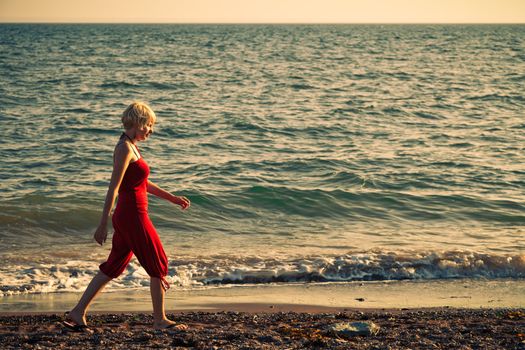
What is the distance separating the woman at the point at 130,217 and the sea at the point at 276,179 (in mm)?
2274

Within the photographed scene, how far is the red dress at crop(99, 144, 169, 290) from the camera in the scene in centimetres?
534

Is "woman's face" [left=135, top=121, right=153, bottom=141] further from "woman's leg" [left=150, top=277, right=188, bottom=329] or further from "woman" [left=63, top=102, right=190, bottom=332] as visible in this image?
"woman's leg" [left=150, top=277, right=188, bottom=329]

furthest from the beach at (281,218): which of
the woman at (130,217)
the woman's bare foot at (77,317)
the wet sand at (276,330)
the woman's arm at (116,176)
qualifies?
the woman's arm at (116,176)

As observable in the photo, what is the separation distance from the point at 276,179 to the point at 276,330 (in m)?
8.73

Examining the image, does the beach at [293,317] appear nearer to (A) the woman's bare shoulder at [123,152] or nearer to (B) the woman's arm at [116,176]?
(B) the woman's arm at [116,176]

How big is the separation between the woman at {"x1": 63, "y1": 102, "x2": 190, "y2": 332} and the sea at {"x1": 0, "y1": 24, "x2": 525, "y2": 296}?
7.46 feet

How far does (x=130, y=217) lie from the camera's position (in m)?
5.34

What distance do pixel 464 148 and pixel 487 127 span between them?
357cm

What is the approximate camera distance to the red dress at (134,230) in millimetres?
5336

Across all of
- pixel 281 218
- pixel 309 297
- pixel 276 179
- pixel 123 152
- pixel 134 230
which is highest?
pixel 123 152

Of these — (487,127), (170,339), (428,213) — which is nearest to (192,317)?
(170,339)

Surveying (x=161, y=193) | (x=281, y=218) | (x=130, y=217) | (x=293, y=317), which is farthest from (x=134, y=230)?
(x=281, y=218)

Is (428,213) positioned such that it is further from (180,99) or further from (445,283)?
(180,99)

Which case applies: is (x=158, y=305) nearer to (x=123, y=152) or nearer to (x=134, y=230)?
(x=134, y=230)
